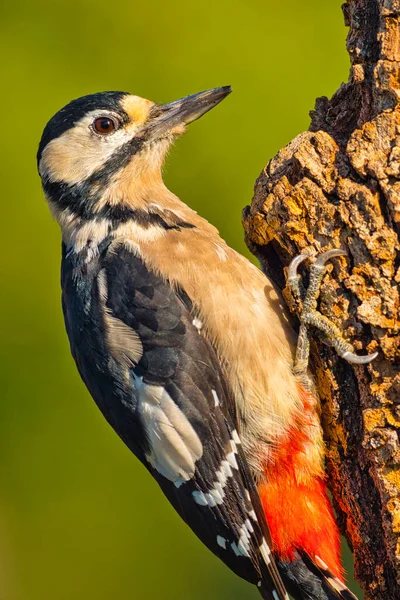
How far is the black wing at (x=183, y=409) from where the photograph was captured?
10.5ft

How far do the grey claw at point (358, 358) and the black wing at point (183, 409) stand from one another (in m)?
0.57

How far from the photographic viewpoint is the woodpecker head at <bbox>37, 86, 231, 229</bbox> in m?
3.64

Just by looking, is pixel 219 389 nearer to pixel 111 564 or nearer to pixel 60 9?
pixel 111 564

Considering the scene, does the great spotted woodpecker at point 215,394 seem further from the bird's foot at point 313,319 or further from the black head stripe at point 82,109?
the black head stripe at point 82,109

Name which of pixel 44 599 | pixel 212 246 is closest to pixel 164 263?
pixel 212 246

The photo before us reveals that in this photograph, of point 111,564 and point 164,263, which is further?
point 111,564

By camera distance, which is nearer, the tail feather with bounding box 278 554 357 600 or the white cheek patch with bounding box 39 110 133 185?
the tail feather with bounding box 278 554 357 600

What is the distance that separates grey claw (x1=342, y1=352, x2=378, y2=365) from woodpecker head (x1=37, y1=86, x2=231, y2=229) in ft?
3.93

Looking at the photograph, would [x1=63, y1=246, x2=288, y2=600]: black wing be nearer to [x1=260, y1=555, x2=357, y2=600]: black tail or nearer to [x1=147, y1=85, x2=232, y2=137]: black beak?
[x1=260, y1=555, x2=357, y2=600]: black tail

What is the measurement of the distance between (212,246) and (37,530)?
200 cm

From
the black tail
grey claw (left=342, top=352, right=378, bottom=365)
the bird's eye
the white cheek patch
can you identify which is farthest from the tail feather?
the bird's eye

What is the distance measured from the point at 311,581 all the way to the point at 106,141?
6.22 ft

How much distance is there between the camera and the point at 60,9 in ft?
15.3

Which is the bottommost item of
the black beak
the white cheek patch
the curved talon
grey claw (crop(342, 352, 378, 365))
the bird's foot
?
grey claw (crop(342, 352, 378, 365))
